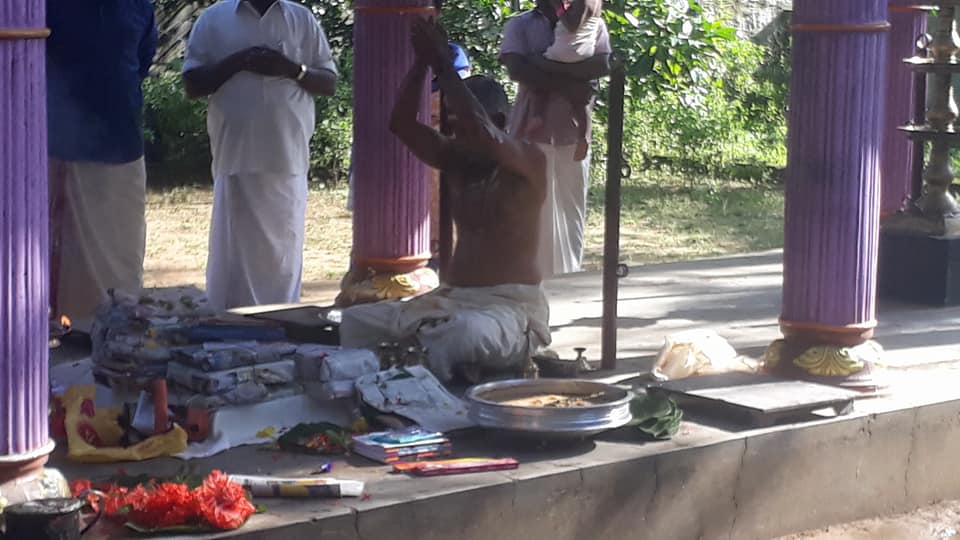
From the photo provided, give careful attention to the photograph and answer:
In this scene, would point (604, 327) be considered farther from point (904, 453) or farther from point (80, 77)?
point (80, 77)

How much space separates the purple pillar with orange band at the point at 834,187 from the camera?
584 cm

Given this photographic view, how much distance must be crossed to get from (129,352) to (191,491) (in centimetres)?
143

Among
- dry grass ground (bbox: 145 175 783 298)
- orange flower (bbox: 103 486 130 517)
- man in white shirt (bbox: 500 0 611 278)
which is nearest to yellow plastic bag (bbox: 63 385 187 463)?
orange flower (bbox: 103 486 130 517)

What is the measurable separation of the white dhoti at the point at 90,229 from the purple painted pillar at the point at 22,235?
110 inches

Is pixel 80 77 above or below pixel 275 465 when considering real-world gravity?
above

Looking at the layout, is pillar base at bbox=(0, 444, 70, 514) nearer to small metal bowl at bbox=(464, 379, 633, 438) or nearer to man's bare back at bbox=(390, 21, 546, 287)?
small metal bowl at bbox=(464, 379, 633, 438)

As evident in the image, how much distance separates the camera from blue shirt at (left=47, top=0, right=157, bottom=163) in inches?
264

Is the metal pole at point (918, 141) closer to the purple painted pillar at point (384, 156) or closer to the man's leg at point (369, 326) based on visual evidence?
the purple painted pillar at point (384, 156)

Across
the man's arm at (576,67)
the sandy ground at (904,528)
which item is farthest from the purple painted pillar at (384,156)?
the sandy ground at (904,528)

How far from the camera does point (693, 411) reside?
18.6 feet

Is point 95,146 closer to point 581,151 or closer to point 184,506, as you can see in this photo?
point 581,151

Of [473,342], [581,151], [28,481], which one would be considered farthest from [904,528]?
[28,481]

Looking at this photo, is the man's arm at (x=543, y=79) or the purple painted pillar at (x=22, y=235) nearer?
the purple painted pillar at (x=22, y=235)

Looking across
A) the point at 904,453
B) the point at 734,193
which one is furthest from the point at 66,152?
the point at 734,193
